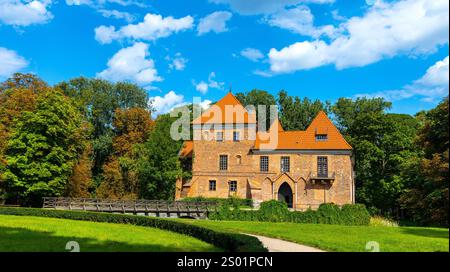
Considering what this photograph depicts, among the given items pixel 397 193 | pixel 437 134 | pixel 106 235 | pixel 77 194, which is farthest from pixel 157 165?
pixel 437 134

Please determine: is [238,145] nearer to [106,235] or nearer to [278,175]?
[278,175]

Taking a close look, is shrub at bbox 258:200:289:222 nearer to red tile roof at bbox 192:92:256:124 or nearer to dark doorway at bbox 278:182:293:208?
dark doorway at bbox 278:182:293:208

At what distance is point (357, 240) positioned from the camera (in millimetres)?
16641

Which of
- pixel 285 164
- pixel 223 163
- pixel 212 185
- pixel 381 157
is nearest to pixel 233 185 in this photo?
pixel 212 185

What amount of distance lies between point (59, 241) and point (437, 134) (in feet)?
50.2

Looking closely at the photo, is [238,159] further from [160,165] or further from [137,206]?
[137,206]

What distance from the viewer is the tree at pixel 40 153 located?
101ft

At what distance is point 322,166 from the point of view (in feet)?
128

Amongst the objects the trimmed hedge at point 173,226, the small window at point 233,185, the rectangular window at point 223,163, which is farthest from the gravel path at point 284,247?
the rectangular window at point 223,163

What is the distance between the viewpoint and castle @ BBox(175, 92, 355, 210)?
38438 millimetres

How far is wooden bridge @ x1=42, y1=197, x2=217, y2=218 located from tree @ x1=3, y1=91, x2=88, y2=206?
165cm

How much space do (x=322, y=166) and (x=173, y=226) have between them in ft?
73.7

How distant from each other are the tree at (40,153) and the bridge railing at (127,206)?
4.88 ft

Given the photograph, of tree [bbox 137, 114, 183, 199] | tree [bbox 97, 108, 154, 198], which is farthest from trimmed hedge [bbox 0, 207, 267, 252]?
tree [bbox 97, 108, 154, 198]
